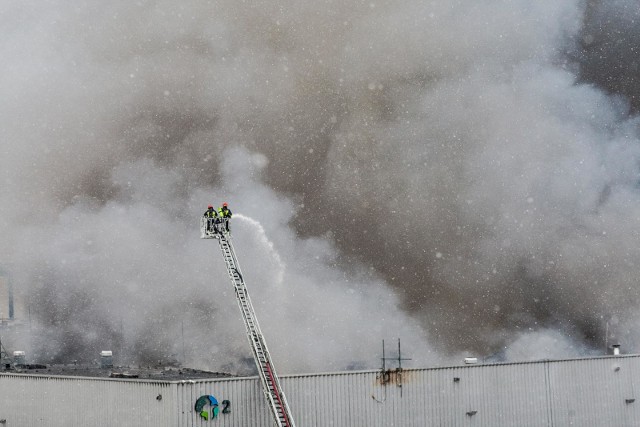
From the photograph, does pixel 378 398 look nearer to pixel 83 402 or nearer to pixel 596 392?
pixel 83 402

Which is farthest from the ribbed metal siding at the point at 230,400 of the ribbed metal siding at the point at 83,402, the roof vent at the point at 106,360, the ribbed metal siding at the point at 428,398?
the roof vent at the point at 106,360

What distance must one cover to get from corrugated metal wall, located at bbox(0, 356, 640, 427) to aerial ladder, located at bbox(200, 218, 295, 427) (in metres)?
0.44

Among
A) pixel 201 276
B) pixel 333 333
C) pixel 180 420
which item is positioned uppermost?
pixel 201 276

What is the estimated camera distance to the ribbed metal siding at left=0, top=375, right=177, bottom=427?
66.3ft

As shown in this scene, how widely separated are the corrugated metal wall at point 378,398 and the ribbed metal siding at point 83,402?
0.03m

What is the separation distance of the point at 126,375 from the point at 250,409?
159 inches

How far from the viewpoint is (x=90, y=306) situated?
42156 millimetres

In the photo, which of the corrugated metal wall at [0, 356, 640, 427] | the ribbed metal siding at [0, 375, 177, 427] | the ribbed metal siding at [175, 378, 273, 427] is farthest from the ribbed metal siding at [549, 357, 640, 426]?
the ribbed metal siding at [0, 375, 177, 427]

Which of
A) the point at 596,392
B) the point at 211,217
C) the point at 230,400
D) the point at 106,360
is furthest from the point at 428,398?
the point at 106,360

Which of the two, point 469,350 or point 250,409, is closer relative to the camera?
point 250,409

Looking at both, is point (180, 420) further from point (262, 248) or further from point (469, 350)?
point (469, 350)

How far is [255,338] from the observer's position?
22.0 meters

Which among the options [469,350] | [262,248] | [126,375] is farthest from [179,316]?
[126,375]

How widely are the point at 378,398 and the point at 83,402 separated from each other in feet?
24.9
